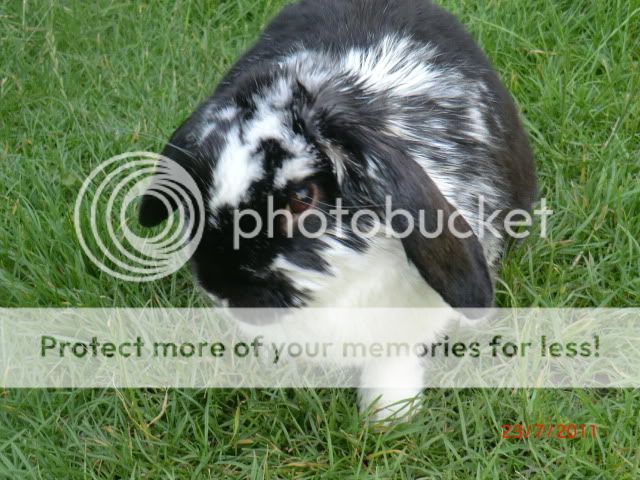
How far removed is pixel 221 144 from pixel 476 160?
0.78 metres

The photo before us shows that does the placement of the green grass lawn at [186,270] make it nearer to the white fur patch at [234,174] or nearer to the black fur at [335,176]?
the black fur at [335,176]

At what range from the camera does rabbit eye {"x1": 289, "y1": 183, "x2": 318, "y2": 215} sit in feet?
7.32

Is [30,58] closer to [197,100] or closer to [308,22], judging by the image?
[197,100]

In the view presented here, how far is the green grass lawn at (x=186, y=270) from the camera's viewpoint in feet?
9.16

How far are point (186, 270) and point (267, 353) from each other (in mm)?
525

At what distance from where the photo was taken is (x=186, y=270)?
130 inches

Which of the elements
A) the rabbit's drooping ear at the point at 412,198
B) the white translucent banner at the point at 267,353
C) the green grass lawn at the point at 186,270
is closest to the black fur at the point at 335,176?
the rabbit's drooping ear at the point at 412,198

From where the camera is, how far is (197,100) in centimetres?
390

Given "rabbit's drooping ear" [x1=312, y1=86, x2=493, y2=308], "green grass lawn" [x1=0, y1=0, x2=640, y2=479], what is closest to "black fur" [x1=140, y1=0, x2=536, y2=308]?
"rabbit's drooping ear" [x1=312, y1=86, x2=493, y2=308]

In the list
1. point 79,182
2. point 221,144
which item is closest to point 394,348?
point 221,144
